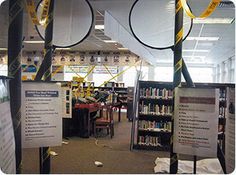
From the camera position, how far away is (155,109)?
5.40m

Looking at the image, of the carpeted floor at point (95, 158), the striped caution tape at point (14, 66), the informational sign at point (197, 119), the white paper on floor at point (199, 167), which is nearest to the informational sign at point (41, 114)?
the striped caution tape at point (14, 66)

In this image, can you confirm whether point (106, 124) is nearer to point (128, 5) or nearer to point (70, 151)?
point (70, 151)

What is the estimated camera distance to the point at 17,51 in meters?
1.87

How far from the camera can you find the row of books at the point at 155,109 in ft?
17.6

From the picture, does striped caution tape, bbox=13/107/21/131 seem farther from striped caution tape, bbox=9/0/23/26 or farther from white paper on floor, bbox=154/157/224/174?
white paper on floor, bbox=154/157/224/174

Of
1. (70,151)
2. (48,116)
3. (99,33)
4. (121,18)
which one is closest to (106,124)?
(70,151)

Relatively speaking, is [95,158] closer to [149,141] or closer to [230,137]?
[149,141]

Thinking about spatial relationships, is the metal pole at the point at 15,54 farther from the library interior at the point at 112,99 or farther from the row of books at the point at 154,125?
the row of books at the point at 154,125

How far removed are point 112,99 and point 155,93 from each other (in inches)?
149

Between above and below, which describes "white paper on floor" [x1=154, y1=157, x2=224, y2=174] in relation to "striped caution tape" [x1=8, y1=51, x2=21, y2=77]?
below

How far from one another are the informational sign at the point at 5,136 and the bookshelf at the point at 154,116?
12.9 ft

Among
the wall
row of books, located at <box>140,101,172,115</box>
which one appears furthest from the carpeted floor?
the wall

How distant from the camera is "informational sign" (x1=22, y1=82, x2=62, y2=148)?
198 centimetres

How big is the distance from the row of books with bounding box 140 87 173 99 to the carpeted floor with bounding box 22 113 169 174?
1.18 m
